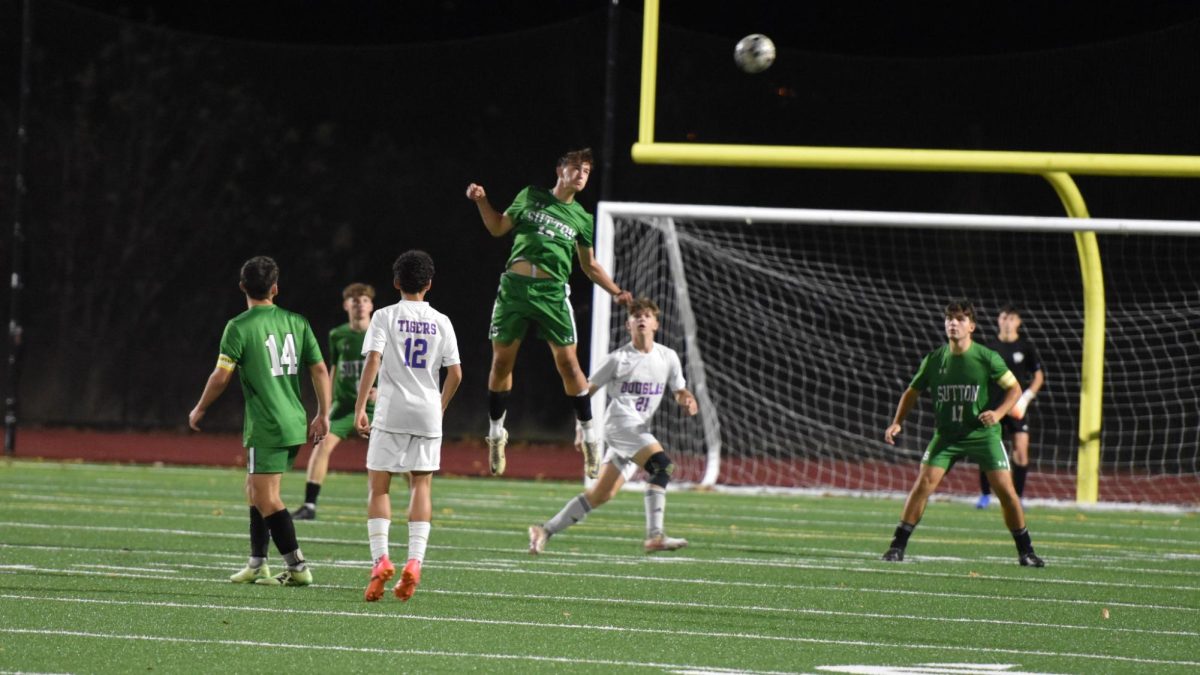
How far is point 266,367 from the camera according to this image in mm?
9344

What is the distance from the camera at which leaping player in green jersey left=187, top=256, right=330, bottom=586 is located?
9.31m

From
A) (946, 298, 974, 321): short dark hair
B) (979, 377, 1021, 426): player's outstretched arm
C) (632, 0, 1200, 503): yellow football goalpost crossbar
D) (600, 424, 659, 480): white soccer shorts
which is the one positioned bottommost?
(600, 424, 659, 480): white soccer shorts

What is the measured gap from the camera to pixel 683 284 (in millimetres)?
20172

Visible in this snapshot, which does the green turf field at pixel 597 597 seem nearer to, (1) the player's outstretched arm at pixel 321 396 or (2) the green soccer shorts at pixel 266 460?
(2) the green soccer shorts at pixel 266 460

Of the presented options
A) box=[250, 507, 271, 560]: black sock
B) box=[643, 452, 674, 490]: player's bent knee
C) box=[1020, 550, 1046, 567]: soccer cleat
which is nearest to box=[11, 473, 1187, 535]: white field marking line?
box=[1020, 550, 1046, 567]: soccer cleat

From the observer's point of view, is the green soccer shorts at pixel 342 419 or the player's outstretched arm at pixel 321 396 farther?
the green soccer shorts at pixel 342 419

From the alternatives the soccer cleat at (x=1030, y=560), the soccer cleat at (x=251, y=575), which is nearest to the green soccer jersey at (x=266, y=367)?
the soccer cleat at (x=251, y=575)

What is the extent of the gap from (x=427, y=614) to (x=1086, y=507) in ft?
38.3

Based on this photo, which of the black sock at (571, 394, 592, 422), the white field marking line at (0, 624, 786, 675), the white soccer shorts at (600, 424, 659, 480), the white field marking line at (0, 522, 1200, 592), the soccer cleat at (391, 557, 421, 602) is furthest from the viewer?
the white soccer shorts at (600, 424, 659, 480)

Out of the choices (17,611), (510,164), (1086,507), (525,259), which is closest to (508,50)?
(510,164)

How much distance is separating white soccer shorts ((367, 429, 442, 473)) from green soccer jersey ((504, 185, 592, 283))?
2247 millimetres

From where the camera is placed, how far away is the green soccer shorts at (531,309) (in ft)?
36.4

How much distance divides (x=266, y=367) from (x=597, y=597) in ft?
7.27

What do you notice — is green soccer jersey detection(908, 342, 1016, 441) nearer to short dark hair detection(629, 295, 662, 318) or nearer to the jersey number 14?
short dark hair detection(629, 295, 662, 318)
